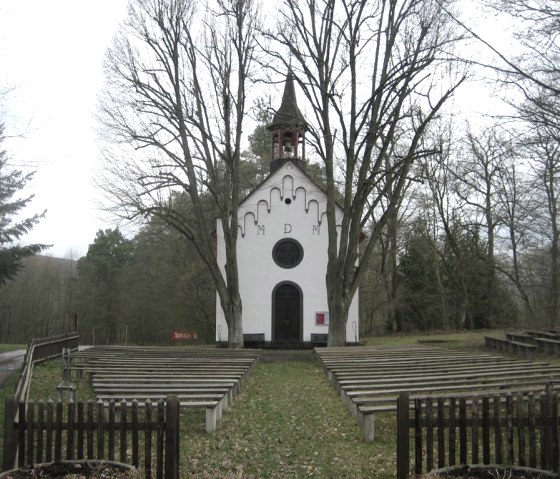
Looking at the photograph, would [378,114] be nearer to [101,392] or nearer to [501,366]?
[501,366]

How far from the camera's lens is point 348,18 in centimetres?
2038

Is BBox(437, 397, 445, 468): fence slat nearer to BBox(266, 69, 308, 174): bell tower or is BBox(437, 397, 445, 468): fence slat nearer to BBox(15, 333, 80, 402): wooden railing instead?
BBox(15, 333, 80, 402): wooden railing

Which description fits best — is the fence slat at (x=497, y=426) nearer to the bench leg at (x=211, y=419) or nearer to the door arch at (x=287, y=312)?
the bench leg at (x=211, y=419)

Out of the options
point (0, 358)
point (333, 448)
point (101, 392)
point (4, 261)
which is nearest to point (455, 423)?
point (333, 448)

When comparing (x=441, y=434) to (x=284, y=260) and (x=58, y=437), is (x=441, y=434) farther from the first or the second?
(x=284, y=260)

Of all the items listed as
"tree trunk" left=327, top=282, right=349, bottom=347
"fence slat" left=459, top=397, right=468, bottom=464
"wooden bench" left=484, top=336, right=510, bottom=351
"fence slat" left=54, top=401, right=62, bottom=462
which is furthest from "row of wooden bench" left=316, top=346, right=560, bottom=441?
"tree trunk" left=327, top=282, right=349, bottom=347

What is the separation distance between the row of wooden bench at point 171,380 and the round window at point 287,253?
13.5m

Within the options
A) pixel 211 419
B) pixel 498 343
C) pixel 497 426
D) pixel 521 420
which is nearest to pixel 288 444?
pixel 211 419

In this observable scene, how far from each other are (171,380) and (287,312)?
17959mm

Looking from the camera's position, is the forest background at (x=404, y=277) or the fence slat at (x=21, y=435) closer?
the fence slat at (x=21, y=435)

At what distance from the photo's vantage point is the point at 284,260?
1137 inches

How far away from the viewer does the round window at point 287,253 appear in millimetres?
28795

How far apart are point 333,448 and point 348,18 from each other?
16.6 metres

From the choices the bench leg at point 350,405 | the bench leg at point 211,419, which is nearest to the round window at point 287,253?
the bench leg at point 350,405
